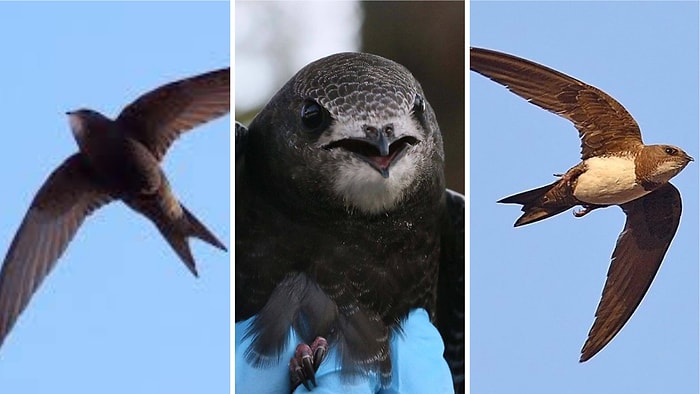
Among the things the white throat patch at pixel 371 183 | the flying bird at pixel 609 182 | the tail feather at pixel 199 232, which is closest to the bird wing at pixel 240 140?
the tail feather at pixel 199 232

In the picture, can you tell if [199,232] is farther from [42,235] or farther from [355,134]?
[355,134]

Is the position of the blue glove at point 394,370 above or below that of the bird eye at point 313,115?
below

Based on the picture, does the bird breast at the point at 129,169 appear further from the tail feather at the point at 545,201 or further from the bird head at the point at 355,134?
the tail feather at the point at 545,201

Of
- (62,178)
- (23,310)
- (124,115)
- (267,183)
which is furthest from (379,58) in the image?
(23,310)

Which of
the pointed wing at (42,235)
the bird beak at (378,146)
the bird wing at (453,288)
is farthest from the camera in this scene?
the bird wing at (453,288)

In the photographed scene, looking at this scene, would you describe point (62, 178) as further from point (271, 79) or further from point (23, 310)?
point (271, 79)

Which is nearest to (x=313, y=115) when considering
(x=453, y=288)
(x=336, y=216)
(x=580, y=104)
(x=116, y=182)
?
(x=336, y=216)
